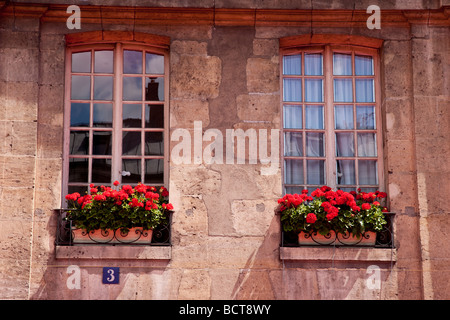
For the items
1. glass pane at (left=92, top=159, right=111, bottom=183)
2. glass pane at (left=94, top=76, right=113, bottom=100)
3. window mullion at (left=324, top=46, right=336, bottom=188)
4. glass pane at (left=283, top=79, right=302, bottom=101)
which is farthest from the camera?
glass pane at (left=283, top=79, right=302, bottom=101)

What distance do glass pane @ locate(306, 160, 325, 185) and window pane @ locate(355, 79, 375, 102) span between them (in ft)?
2.85

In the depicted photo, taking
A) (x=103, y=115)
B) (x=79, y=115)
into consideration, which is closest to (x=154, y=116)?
(x=103, y=115)

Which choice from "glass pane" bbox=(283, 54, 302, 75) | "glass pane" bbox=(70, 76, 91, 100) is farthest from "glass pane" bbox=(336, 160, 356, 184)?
"glass pane" bbox=(70, 76, 91, 100)

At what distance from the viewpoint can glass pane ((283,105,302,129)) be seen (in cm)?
833

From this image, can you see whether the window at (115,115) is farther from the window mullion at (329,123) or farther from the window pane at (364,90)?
the window pane at (364,90)

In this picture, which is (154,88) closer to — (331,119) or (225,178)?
(225,178)

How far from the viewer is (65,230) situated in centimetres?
779

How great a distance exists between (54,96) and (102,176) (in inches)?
39.1

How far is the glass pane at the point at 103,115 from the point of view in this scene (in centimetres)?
822

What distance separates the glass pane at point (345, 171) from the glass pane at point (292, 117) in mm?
617

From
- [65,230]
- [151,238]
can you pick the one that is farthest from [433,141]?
[65,230]

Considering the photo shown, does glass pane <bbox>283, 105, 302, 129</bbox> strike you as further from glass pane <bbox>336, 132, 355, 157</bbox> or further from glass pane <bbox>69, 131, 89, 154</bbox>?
glass pane <bbox>69, 131, 89, 154</bbox>

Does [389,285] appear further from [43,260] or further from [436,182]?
[43,260]
